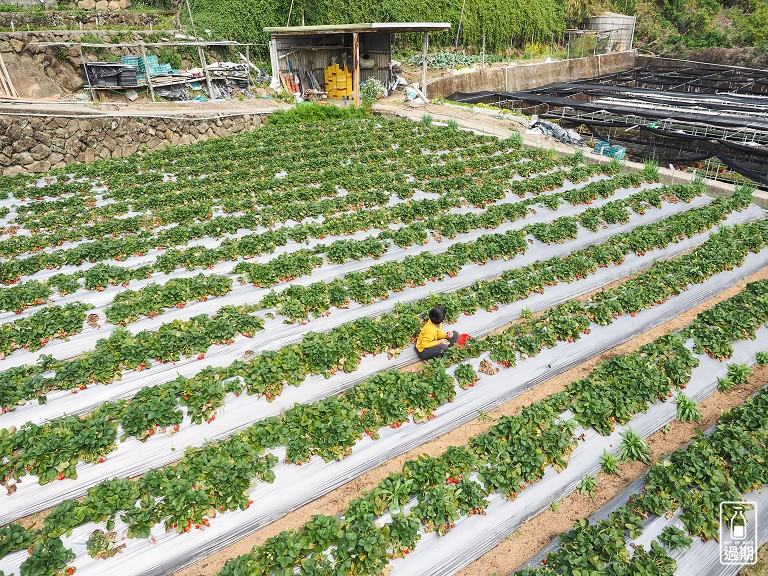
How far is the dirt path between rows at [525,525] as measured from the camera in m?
5.06

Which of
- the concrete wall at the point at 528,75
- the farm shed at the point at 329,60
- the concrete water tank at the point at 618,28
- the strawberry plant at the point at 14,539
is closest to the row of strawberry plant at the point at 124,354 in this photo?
the strawberry plant at the point at 14,539

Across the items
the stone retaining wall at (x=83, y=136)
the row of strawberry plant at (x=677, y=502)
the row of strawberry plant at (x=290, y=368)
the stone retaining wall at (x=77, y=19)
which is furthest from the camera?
the stone retaining wall at (x=77, y=19)

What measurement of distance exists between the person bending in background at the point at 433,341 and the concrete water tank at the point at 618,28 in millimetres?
49988

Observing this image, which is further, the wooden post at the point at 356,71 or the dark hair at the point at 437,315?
the wooden post at the point at 356,71

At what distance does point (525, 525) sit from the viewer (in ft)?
17.7

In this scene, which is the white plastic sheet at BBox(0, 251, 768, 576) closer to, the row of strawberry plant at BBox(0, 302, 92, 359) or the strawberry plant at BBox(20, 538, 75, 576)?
the strawberry plant at BBox(20, 538, 75, 576)

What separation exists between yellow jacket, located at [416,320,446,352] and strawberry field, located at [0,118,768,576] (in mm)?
360

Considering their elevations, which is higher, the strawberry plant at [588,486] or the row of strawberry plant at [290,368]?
the row of strawberry plant at [290,368]

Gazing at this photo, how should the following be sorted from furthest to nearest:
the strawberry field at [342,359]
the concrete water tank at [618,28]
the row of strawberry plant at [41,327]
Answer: the concrete water tank at [618,28] < the row of strawberry plant at [41,327] < the strawberry field at [342,359]

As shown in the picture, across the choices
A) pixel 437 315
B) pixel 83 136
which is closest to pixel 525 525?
pixel 437 315

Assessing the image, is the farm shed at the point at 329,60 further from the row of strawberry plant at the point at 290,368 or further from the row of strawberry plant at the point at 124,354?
the row of strawberry plant at the point at 124,354

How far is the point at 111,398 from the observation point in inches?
256

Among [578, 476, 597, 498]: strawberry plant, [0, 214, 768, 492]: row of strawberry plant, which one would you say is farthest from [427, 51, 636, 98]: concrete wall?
[578, 476, 597, 498]: strawberry plant

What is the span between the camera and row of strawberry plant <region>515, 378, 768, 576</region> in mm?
4613
